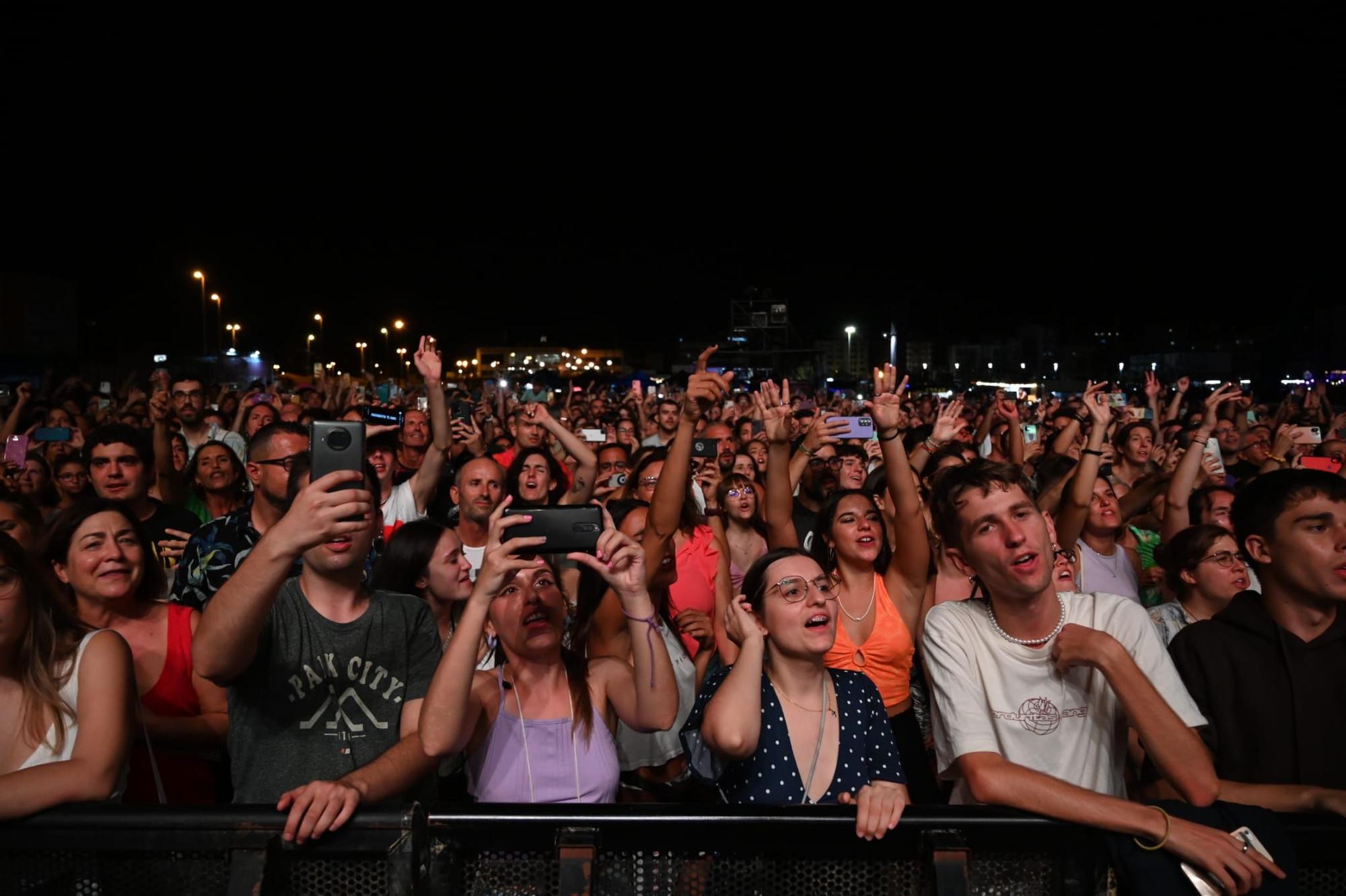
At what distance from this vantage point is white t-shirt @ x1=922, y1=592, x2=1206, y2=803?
252cm

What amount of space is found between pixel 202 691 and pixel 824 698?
2217 mm

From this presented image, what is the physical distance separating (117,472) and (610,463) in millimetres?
3657

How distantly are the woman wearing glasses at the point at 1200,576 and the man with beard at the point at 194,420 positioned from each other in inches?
287

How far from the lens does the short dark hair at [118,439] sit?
5457 mm

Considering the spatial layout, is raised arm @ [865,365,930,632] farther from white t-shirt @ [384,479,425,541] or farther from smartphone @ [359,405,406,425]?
white t-shirt @ [384,479,425,541]

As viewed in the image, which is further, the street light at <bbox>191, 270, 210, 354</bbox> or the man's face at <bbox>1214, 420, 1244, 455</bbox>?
the street light at <bbox>191, 270, 210, 354</bbox>

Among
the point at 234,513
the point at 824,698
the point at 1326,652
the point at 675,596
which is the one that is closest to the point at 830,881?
the point at 824,698

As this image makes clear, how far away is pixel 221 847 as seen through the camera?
1.95 m

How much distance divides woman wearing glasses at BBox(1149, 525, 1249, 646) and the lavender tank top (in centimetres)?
266

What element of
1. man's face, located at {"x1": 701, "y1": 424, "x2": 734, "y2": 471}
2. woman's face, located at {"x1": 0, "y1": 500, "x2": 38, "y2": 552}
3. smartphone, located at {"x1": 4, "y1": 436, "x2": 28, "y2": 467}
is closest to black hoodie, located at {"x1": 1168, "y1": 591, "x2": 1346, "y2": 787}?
woman's face, located at {"x1": 0, "y1": 500, "x2": 38, "y2": 552}

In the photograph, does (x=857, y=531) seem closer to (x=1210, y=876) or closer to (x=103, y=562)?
(x=1210, y=876)

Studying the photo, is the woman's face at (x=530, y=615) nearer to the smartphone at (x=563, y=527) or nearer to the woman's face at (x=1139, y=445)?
the smartphone at (x=563, y=527)

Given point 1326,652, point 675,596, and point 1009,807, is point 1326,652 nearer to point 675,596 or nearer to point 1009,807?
point 1009,807

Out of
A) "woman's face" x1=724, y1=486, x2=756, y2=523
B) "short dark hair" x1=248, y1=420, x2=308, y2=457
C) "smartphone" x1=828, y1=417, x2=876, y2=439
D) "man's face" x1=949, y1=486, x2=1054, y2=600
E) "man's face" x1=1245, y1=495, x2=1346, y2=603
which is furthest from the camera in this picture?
"smartphone" x1=828, y1=417, x2=876, y2=439
